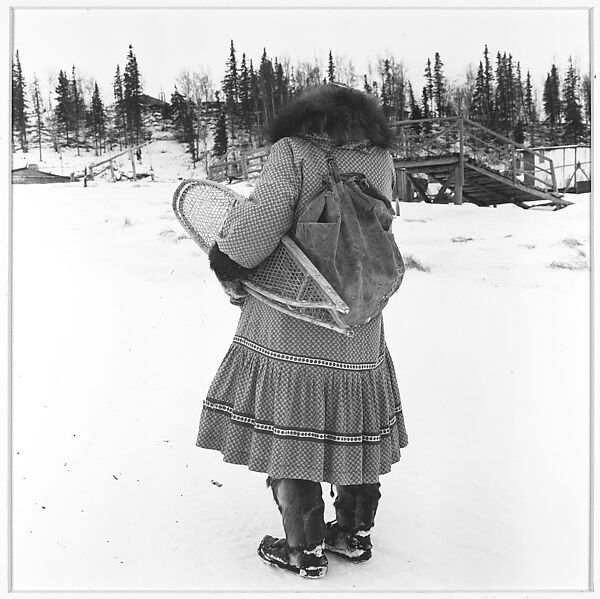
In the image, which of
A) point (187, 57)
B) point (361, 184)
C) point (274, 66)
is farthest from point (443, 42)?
point (361, 184)

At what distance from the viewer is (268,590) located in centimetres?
222

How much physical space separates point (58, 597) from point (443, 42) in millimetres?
2691

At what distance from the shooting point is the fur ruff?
200cm

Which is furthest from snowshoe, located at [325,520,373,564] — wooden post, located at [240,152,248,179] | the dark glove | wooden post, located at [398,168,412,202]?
wooden post, located at [398,168,412,202]

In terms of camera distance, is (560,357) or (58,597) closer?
(58,597)

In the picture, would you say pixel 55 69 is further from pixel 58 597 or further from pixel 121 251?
pixel 58 597

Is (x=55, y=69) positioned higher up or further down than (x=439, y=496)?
higher up

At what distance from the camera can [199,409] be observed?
3424mm

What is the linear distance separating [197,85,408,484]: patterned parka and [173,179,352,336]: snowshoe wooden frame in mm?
47

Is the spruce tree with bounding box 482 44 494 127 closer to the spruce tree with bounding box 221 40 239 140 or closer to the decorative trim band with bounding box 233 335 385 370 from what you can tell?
the spruce tree with bounding box 221 40 239 140

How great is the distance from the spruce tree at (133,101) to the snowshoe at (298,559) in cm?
217

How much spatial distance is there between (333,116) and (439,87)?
1.76 metres

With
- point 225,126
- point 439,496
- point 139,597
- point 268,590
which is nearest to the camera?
point 268,590

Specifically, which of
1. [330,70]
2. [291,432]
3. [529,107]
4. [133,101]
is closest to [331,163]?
[291,432]
